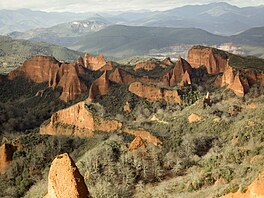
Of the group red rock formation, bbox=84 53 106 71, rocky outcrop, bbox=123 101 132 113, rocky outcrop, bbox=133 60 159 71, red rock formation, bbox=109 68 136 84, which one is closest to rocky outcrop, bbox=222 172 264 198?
rocky outcrop, bbox=123 101 132 113

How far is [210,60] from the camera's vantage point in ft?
344

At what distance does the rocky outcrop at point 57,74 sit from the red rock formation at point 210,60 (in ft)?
98.4

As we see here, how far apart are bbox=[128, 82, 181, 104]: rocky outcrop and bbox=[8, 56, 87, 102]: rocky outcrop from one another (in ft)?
45.8

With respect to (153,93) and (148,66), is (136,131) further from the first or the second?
(148,66)

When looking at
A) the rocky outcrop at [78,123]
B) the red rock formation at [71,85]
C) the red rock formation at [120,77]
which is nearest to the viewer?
the rocky outcrop at [78,123]

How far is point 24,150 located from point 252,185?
36.8 metres

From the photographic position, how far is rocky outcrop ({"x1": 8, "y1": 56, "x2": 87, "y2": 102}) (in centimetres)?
9856

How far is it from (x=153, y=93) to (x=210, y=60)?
22971 mm

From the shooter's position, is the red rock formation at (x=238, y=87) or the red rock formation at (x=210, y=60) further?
the red rock formation at (x=210, y=60)

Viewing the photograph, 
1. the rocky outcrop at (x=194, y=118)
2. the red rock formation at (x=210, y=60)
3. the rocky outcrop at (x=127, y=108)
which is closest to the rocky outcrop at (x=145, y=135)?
the rocky outcrop at (x=194, y=118)

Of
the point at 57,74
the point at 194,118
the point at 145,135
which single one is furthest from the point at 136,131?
the point at 57,74

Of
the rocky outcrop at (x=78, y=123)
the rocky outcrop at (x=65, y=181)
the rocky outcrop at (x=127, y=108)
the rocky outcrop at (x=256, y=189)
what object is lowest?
the rocky outcrop at (x=127, y=108)

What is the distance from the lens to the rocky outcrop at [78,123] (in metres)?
69.2

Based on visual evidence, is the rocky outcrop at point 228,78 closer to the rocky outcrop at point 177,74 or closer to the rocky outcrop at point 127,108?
the rocky outcrop at point 177,74
